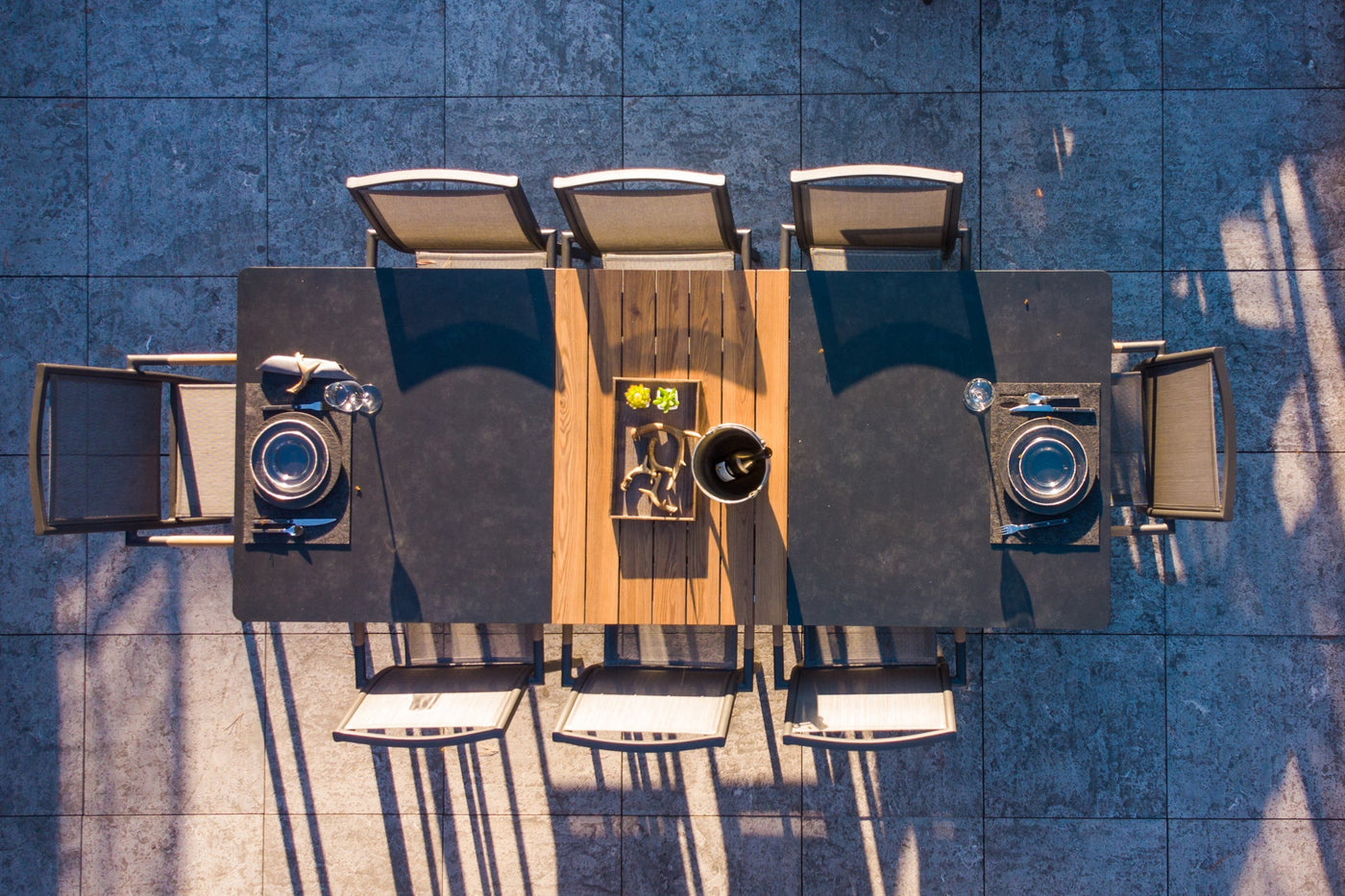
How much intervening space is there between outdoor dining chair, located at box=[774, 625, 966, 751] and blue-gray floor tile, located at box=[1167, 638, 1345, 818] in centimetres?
147

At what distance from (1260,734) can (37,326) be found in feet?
19.2

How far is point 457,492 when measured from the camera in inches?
91.7

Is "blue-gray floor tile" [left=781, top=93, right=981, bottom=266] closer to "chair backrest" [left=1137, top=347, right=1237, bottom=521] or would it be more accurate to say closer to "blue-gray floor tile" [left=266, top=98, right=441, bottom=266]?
"chair backrest" [left=1137, top=347, right=1237, bottom=521]

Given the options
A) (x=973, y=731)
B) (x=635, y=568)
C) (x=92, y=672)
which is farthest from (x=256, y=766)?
(x=973, y=731)

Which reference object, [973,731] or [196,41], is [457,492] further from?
[196,41]

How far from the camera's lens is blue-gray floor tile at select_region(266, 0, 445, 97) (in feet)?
10.7

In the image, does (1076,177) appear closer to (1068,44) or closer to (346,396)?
(1068,44)

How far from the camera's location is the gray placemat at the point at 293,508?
2.32 meters

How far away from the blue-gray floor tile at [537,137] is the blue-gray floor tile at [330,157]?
112 mm

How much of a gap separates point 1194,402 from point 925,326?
3.10 feet

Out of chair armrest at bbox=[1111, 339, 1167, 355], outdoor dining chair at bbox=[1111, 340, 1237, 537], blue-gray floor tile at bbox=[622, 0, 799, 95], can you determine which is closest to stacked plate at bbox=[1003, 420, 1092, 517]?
outdoor dining chair at bbox=[1111, 340, 1237, 537]

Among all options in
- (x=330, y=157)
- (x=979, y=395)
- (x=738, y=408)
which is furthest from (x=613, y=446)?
(x=330, y=157)

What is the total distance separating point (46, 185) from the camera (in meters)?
3.31

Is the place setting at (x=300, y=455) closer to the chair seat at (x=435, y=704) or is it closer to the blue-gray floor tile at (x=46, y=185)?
the chair seat at (x=435, y=704)
